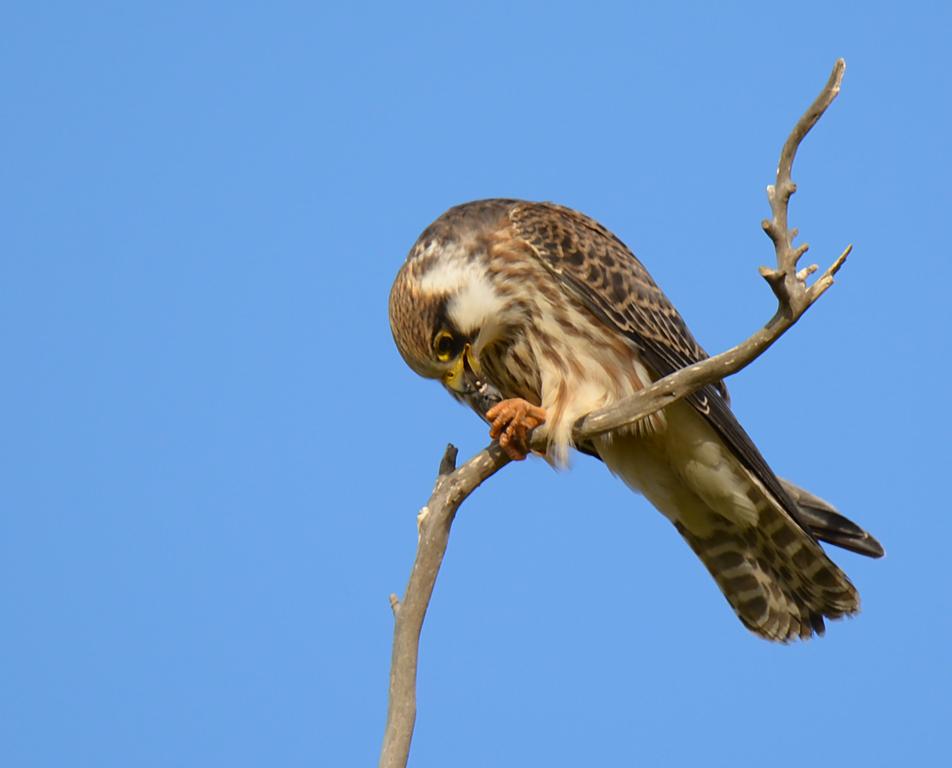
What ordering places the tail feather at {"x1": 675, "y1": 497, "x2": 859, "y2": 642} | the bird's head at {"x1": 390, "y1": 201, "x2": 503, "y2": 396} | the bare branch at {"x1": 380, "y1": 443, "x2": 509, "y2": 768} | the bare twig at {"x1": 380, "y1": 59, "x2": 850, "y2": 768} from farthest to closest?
A: 1. the tail feather at {"x1": 675, "y1": 497, "x2": 859, "y2": 642}
2. the bird's head at {"x1": 390, "y1": 201, "x2": 503, "y2": 396}
3. the bare branch at {"x1": 380, "y1": 443, "x2": 509, "y2": 768}
4. the bare twig at {"x1": 380, "y1": 59, "x2": 850, "y2": 768}

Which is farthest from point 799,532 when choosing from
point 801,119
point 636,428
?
point 801,119

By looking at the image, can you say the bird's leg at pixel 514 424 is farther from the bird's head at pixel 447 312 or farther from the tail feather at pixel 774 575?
the tail feather at pixel 774 575

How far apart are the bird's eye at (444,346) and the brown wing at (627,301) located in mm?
437

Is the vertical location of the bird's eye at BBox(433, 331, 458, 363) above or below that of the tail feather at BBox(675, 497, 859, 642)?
above

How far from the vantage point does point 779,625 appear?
514 cm

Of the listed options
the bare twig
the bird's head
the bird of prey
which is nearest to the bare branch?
the bare twig

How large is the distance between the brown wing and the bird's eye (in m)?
0.44

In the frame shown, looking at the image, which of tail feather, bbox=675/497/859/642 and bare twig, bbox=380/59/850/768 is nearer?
bare twig, bbox=380/59/850/768

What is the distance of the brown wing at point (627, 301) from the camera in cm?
475

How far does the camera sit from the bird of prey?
15.2 feet

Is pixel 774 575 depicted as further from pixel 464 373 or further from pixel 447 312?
pixel 447 312

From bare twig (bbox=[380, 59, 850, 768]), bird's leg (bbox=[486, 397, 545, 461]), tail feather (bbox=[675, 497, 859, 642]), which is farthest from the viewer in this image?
tail feather (bbox=[675, 497, 859, 642])

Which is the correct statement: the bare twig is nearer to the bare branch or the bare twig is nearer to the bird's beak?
the bare branch

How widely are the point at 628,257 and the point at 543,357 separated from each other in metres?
0.68
